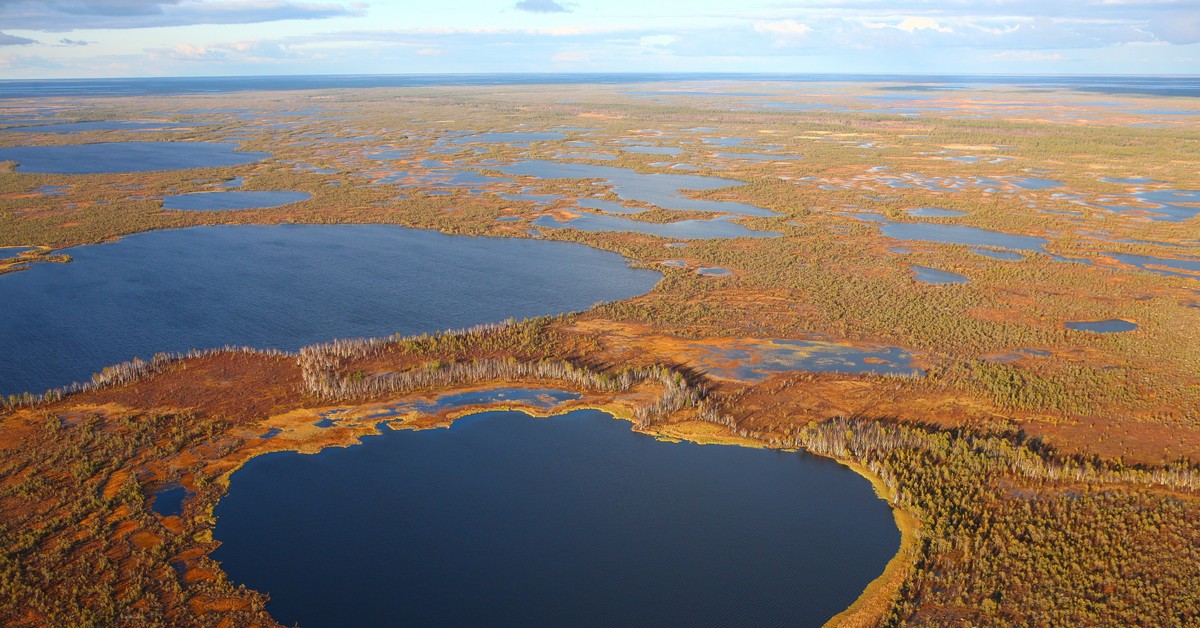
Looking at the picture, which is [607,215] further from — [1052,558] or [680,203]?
[1052,558]

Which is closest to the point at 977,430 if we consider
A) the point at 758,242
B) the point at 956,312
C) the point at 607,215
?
the point at 956,312

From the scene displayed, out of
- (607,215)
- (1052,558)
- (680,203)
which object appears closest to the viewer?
(1052,558)

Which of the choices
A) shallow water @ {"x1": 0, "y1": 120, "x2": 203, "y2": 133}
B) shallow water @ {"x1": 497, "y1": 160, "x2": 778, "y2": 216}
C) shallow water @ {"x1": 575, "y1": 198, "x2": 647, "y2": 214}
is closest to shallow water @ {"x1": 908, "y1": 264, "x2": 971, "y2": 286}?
shallow water @ {"x1": 497, "y1": 160, "x2": 778, "y2": 216}

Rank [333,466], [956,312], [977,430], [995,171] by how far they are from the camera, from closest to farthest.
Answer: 1. [333,466]
2. [977,430]
3. [956,312]
4. [995,171]

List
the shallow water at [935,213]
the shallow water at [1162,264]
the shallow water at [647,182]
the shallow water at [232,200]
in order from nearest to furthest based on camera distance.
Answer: the shallow water at [1162,264]
the shallow water at [935,213]
the shallow water at [232,200]
the shallow water at [647,182]

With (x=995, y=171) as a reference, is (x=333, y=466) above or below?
below

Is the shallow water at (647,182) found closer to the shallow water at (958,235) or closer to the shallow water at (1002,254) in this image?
the shallow water at (958,235)

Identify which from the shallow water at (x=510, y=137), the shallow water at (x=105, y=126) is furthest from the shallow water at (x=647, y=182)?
the shallow water at (x=105, y=126)
